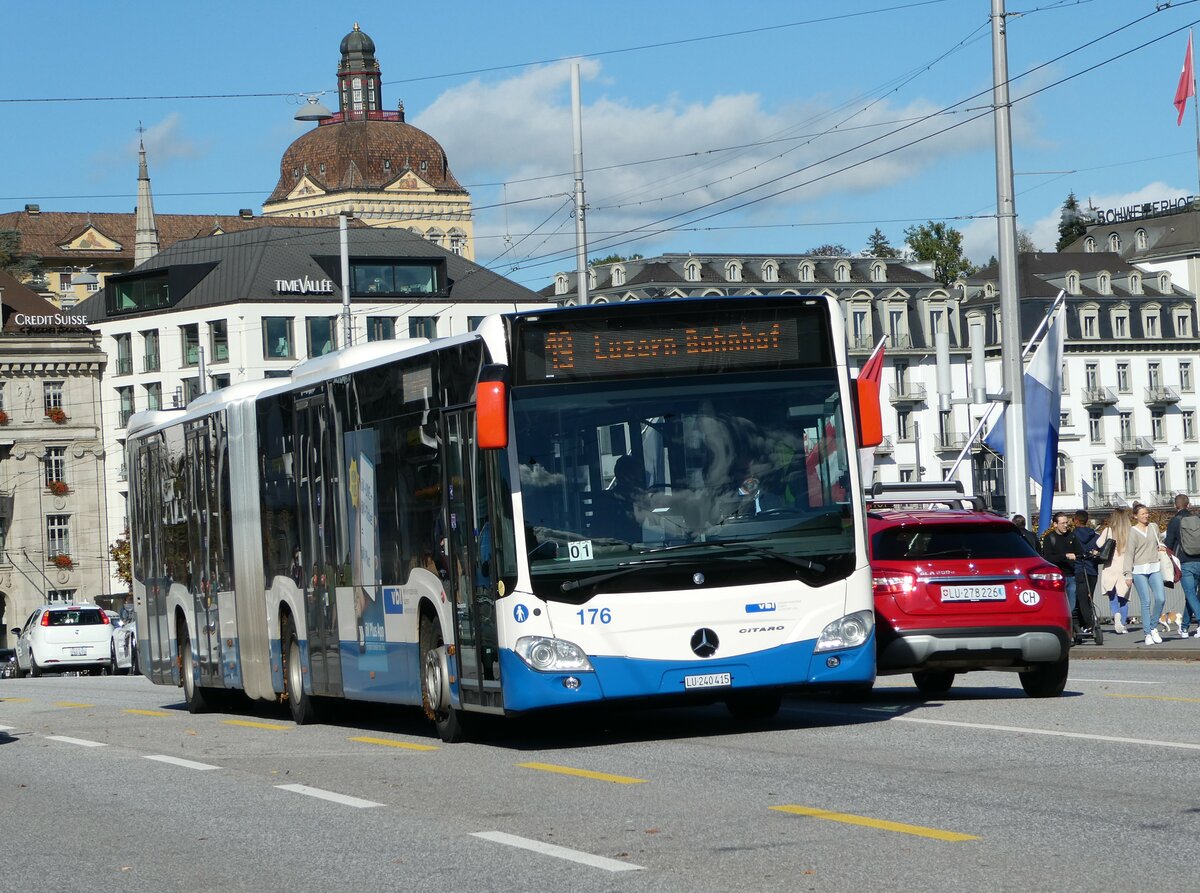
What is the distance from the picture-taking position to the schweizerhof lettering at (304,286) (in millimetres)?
108500

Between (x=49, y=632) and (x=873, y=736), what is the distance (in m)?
37.4

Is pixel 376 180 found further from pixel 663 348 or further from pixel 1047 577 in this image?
pixel 663 348

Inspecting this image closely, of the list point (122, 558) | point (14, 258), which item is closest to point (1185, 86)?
point (122, 558)

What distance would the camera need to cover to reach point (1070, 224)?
163 metres

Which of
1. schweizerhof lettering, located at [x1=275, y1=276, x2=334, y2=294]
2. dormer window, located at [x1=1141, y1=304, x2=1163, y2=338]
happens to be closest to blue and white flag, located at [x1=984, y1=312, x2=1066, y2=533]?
schweizerhof lettering, located at [x1=275, y1=276, x2=334, y2=294]

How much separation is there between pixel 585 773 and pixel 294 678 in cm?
707

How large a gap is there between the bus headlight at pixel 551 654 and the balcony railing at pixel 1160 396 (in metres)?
114

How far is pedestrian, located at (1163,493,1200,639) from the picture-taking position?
88.2 feet

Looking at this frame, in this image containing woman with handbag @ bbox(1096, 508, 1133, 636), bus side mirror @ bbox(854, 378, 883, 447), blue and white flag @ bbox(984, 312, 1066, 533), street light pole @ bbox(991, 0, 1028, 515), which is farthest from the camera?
blue and white flag @ bbox(984, 312, 1066, 533)

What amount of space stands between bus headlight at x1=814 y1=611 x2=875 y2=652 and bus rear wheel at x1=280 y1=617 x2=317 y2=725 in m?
6.09

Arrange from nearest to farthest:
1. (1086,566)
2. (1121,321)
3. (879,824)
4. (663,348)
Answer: (879,824) < (663,348) < (1086,566) < (1121,321)

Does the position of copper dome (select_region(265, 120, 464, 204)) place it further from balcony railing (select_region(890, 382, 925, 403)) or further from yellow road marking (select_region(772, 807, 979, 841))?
yellow road marking (select_region(772, 807, 979, 841))

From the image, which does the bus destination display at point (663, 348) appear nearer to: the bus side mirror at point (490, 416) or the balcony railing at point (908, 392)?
the bus side mirror at point (490, 416)

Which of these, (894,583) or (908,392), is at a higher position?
(908,392)
